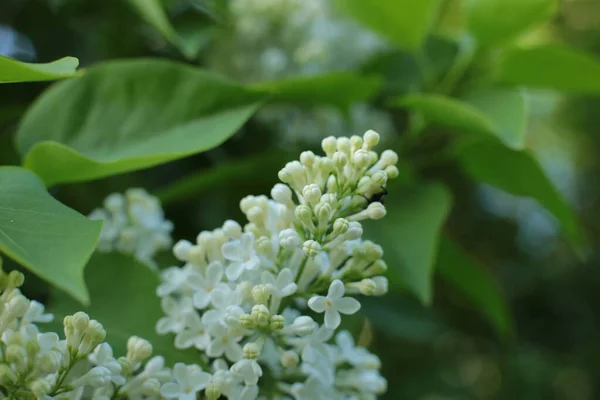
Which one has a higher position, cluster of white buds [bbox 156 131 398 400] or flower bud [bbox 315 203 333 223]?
flower bud [bbox 315 203 333 223]

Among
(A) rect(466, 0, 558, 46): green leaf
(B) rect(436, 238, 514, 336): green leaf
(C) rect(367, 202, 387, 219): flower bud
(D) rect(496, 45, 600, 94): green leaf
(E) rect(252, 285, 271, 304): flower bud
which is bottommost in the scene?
(E) rect(252, 285, 271, 304): flower bud

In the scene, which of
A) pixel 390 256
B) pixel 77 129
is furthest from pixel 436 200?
pixel 77 129

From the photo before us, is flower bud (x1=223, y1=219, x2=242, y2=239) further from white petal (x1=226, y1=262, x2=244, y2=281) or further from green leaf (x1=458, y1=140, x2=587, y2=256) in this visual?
green leaf (x1=458, y1=140, x2=587, y2=256)

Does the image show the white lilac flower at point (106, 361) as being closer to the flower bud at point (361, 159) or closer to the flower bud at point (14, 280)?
the flower bud at point (14, 280)

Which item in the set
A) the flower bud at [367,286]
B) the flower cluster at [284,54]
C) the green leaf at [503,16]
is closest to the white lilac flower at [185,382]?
the flower bud at [367,286]

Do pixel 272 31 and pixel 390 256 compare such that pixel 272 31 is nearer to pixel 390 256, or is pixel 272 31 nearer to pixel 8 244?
pixel 390 256

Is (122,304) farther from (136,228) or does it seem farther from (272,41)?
(272,41)

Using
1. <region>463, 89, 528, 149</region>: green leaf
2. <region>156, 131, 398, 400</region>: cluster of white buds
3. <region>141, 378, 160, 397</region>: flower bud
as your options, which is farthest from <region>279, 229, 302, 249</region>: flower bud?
<region>463, 89, 528, 149</region>: green leaf
